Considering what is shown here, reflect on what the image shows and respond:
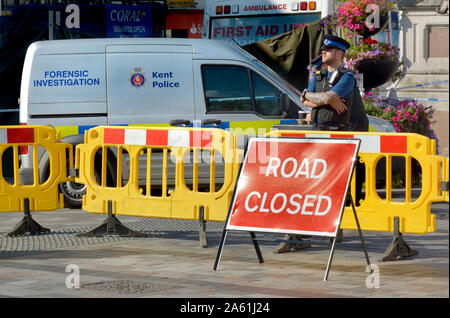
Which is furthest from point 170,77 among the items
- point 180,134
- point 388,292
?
point 388,292

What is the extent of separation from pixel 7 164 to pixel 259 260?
905 centimetres

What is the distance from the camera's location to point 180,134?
1059cm

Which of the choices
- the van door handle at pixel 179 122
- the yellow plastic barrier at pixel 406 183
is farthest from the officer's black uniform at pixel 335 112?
the van door handle at pixel 179 122

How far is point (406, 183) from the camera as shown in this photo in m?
9.61

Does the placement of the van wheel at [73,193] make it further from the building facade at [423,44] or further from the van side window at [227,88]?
the building facade at [423,44]

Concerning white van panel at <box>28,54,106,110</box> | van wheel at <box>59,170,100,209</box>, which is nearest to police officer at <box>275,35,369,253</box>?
white van panel at <box>28,54,106,110</box>

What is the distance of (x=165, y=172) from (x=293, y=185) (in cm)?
210

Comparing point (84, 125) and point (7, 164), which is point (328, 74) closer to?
point (84, 125)

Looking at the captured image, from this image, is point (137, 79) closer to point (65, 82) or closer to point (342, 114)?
point (65, 82)

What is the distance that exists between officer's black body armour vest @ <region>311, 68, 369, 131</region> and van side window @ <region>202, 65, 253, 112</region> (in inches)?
149

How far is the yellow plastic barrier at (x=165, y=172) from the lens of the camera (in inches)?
406

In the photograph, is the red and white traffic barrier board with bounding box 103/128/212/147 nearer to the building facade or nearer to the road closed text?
the road closed text

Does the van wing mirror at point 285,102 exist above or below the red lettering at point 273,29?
below

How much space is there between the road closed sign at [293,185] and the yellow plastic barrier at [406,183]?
2.54 ft
